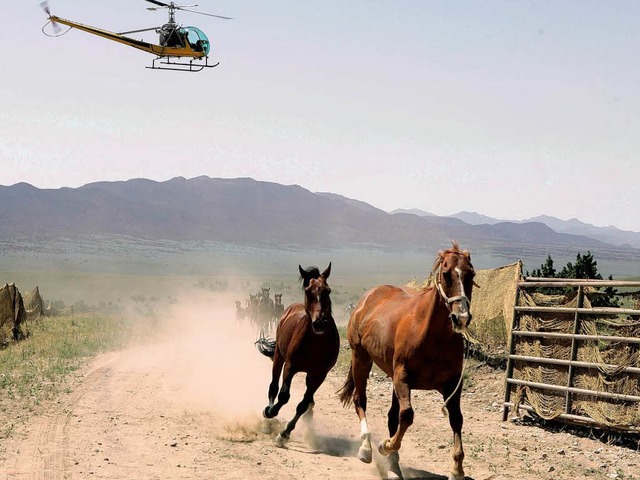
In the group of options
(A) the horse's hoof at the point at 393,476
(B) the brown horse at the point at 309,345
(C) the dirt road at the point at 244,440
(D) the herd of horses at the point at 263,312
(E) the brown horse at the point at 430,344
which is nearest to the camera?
(E) the brown horse at the point at 430,344

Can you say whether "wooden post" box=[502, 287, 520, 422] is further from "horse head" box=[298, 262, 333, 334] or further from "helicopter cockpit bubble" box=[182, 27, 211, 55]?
"helicopter cockpit bubble" box=[182, 27, 211, 55]

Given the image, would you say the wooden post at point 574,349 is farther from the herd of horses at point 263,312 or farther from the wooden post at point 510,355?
the herd of horses at point 263,312

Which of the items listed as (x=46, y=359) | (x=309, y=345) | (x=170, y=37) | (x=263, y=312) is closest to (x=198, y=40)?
(x=170, y=37)

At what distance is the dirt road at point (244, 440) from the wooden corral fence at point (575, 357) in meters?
0.47

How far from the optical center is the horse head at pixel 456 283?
29.1 ft

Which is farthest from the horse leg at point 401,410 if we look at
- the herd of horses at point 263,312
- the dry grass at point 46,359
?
the herd of horses at point 263,312

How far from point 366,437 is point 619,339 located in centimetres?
453

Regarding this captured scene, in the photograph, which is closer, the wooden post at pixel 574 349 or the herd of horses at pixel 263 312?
the wooden post at pixel 574 349

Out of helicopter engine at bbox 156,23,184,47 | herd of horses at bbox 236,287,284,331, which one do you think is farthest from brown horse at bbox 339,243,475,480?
helicopter engine at bbox 156,23,184,47

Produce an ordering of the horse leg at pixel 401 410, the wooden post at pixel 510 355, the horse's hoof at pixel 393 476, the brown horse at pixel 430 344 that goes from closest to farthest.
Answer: the brown horse at pixel 430 344 → the horse leg at pixel 401 410 → the horse's hoof at pixel 393 476 → the wooden post at pixel 510 355

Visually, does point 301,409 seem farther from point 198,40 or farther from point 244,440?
point 198,40

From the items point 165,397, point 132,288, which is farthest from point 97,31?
point 132,288

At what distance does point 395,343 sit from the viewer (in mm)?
10109

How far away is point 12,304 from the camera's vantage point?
28.0 meters
